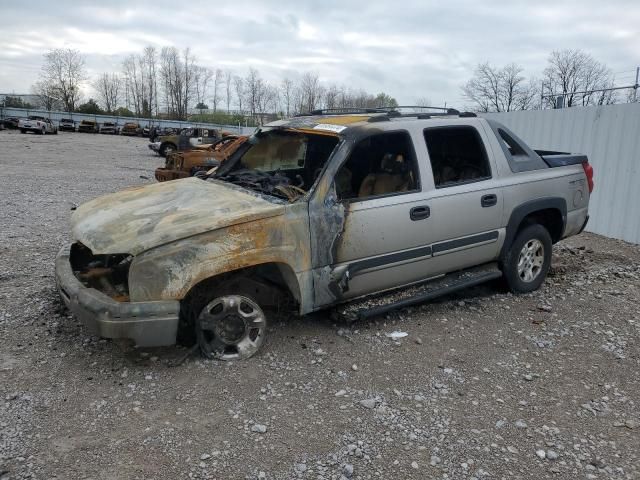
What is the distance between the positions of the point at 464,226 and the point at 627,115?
4.91 meters

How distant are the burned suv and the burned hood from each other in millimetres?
14

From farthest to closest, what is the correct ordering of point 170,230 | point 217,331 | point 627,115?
point 627,115
point 217,331
point 170,230

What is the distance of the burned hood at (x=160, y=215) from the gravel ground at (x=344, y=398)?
0.91 meters

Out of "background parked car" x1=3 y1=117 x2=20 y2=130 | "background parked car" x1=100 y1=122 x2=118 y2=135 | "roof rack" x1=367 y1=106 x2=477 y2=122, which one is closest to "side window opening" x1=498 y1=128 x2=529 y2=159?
"roof rack" x1=367 y1=106 x2=477 y2=122

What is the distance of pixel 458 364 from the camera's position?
4027 millimetres

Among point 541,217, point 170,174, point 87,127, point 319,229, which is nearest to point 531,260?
point 541,217

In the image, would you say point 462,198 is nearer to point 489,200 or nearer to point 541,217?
point 489,200

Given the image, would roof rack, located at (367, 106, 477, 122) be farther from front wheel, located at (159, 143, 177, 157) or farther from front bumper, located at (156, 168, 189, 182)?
front wheel, located at (159, 143, 177, 157)

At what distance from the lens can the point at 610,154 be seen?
27.0 feet

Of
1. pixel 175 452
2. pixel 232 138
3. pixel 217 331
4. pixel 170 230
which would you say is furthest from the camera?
pixel 232 138

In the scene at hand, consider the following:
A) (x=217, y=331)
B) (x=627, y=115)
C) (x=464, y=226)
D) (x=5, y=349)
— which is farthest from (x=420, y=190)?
(x=627, y=115)

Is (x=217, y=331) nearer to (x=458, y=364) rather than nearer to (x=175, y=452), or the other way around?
(x=175, y=452)

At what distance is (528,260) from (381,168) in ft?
6.44

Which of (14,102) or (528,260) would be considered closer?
(528,260)
